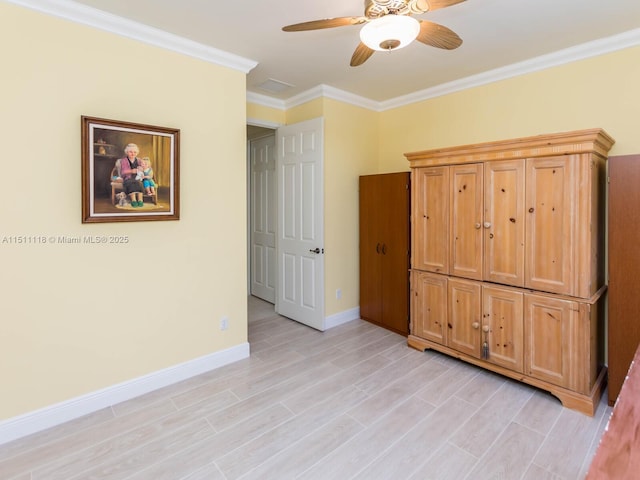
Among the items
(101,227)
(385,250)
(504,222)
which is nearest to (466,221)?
(504,222)

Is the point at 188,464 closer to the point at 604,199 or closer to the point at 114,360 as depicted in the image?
the point at 114,360

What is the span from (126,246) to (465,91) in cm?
338

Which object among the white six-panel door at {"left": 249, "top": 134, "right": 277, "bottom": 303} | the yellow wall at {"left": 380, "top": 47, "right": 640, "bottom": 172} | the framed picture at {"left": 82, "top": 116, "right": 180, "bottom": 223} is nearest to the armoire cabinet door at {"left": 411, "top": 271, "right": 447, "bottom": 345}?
→ the yellow wall at {"left": 380, "top": 47, "right": 640, "bottom": 172}

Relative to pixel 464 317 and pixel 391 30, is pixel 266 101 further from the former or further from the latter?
pixel 464 317

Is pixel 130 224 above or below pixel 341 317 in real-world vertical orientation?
above

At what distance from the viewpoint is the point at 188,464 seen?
1862mm

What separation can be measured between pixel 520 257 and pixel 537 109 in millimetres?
1422

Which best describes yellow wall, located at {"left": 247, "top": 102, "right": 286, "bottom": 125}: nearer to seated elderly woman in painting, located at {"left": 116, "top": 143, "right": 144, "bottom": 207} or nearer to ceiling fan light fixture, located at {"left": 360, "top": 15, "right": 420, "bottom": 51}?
seated elderly woman in painting, located at {"left": 116, "top": 143, "right": 144, "bottom": 207}

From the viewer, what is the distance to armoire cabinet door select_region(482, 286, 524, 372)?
2.57 m

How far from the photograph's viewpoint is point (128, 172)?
2.37 m

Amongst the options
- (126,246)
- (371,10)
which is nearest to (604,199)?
(371,10)

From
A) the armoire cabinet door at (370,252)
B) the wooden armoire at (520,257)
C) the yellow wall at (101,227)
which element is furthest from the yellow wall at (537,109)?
the yellow wall at (101,227)

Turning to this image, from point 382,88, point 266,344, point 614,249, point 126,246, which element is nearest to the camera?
point 614,249

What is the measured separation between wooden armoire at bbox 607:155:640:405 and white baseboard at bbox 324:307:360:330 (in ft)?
7.79
